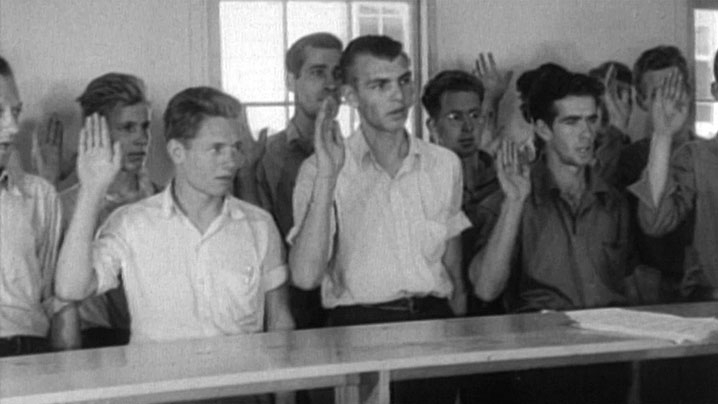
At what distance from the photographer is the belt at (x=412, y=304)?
3.72 m

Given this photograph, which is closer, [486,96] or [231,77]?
[231,77]

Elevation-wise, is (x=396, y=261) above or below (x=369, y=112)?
below

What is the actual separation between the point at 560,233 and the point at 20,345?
1871 millimetres

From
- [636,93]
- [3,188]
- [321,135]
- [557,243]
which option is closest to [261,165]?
[321,135]

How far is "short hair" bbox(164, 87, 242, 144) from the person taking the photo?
3.41 m

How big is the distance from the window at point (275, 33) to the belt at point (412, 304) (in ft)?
1.86

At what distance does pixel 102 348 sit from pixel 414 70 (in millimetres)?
1331

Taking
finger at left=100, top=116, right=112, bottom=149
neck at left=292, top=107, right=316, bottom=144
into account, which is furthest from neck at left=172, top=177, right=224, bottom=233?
neck at left=292, top=107, right=316, bottom=144

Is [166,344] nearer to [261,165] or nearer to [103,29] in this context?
[261,165]

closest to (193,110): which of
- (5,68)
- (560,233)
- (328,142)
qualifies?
(328,142)

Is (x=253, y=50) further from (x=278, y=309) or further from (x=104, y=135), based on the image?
(x=278, y=309)

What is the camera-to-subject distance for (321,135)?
3.61m

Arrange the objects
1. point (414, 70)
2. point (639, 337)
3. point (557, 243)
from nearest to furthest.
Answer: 1. point (639, 337)
2. point (414, 70)
3. point (557, 243)

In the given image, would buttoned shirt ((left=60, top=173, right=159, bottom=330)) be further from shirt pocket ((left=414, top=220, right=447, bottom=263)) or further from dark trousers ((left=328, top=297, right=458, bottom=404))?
shirt pocket ((left=414, top=220, right=447, bottom=263))
